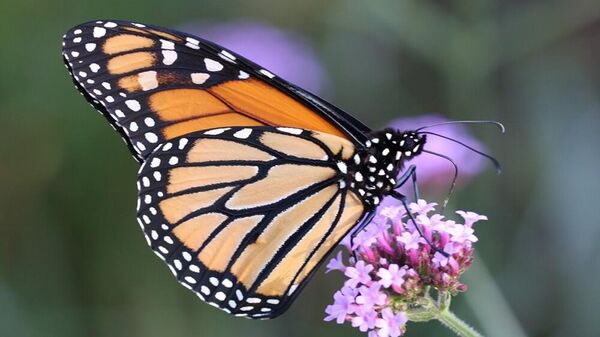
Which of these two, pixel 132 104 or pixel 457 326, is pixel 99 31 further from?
pixel 457 326

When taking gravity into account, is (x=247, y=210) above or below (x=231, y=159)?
below

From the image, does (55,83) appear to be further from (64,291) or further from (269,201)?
(269,201)

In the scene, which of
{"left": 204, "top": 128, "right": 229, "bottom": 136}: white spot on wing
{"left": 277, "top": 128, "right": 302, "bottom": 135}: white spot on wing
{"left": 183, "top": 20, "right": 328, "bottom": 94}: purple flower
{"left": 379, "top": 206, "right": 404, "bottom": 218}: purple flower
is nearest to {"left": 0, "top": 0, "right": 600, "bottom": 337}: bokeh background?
{"left": 183, "top": 20, "right": 328, "bottom": 94}: purple flower

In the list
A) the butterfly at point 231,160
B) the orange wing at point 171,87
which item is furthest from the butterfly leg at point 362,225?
the orange wing at point 171,87

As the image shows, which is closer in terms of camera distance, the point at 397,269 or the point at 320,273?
the point at 397,269

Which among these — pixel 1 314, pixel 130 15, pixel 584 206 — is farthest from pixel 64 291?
pixel 584 206

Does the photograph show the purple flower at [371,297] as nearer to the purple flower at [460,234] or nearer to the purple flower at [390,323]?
the purple flower at [390,323]

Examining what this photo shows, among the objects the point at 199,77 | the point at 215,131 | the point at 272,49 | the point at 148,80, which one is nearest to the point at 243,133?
the point at 215,131
